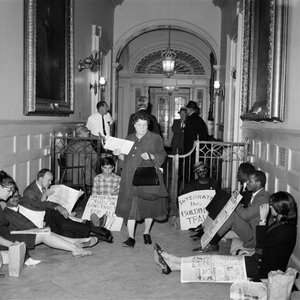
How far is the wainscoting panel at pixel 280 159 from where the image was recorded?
4508 mm

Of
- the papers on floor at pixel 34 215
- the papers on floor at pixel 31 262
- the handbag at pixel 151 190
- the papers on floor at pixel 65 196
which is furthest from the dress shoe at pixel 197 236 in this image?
the papers on floor at pixel 31 262

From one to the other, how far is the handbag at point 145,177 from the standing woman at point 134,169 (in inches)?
5.6

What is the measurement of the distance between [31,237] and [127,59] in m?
13.7

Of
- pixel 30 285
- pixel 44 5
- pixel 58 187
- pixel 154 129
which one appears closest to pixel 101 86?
pixel 154 129

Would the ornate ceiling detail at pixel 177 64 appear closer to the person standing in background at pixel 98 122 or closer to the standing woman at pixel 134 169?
the person standing in background at pixel 98 122

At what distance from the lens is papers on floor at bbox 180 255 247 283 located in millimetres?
4016

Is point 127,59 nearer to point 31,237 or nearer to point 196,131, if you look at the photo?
point 196,131

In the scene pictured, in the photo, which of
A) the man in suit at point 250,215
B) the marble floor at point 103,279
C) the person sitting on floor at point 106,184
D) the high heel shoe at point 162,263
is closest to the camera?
the marble floor at point 103,279

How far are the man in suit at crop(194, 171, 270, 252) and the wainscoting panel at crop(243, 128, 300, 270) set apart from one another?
279 millimetres

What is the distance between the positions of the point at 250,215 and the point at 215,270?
0.99 metres

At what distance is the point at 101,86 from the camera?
37.1ft

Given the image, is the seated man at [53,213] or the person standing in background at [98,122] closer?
the seated man at [53,213]

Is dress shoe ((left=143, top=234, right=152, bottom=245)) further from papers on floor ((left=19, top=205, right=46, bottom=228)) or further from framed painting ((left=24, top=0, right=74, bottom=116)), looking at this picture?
framed painting ((left=24, top=0, right=74, bottom=116))

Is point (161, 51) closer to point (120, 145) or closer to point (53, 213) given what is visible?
point (120, 145)
